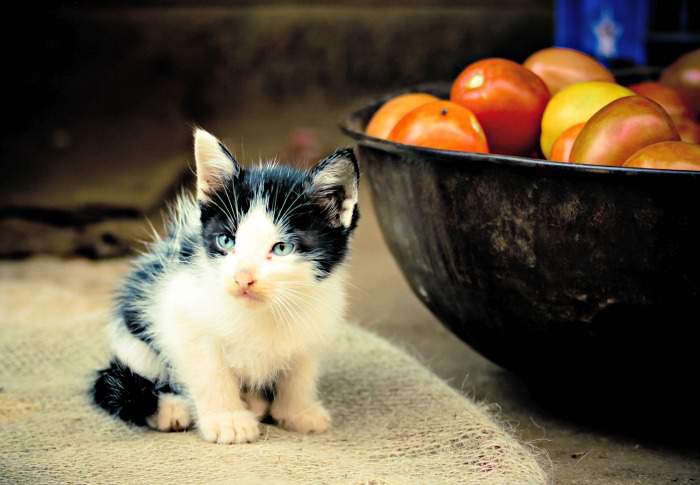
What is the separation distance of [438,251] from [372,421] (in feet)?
1.37

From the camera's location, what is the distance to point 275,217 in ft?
5.60

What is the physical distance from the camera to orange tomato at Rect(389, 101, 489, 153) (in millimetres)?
2041

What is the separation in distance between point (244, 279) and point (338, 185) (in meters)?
0.29

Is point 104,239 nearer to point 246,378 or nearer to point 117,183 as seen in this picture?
point 117,183

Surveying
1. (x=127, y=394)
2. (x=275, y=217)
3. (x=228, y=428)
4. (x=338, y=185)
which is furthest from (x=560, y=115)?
(x=127, y=394)

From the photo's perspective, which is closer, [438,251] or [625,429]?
[438,251]

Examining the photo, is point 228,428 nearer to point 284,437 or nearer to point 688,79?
point 284,437

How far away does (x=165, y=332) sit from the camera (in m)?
1.86

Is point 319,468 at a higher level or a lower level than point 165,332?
lower

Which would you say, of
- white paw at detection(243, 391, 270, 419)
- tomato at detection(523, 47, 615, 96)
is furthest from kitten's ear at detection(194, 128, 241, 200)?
tomato at detection(523, 47, 615, 96)

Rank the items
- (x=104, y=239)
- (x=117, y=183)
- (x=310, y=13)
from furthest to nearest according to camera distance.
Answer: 1. (x=310, y=13)
2. (x=117, y=183)
3. (x=104, y=239)

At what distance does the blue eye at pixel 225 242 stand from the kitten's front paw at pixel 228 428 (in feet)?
1.20

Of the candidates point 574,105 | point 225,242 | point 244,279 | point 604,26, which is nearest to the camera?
point 244,279

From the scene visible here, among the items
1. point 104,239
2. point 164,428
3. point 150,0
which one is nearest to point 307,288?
point 164,428
